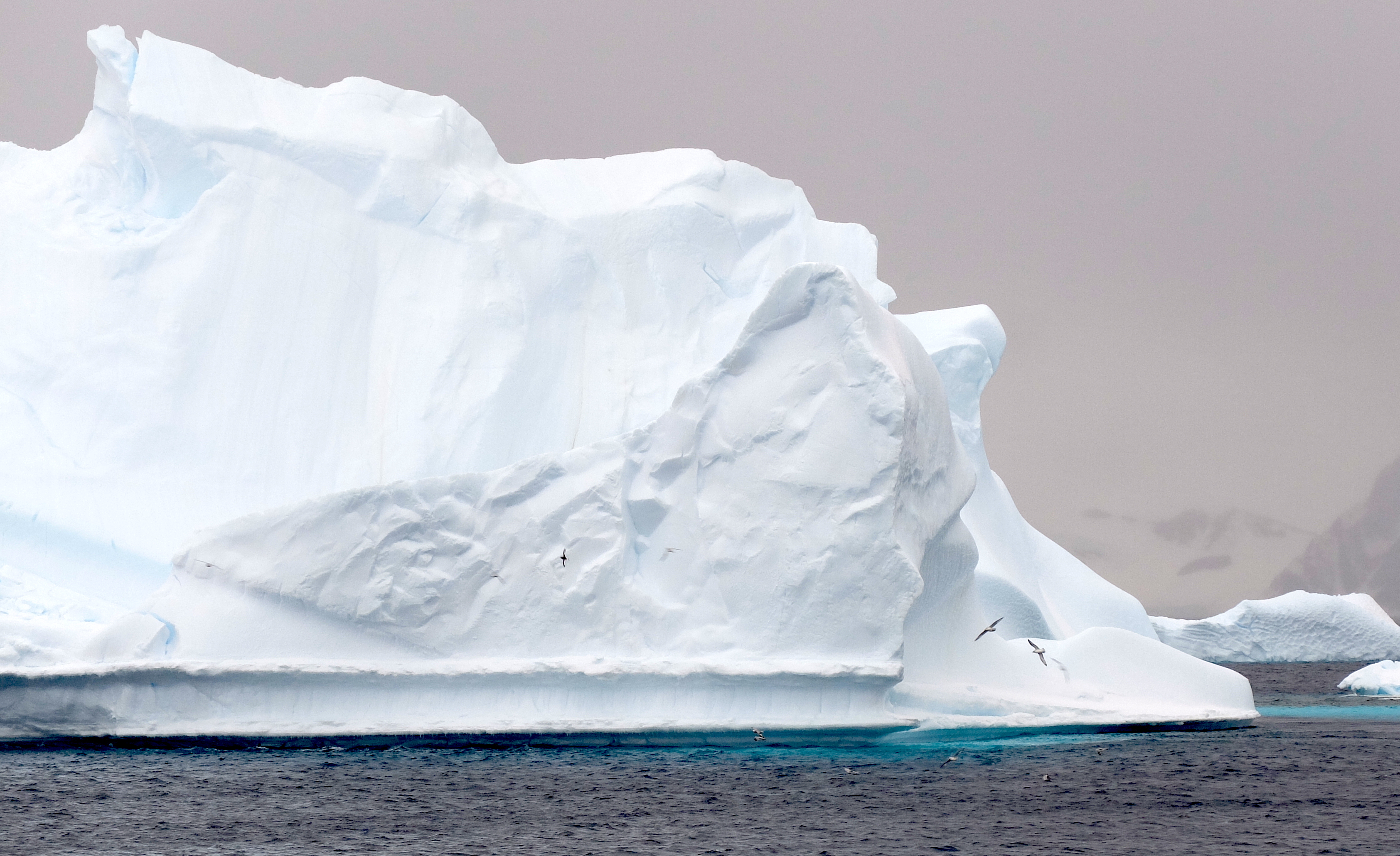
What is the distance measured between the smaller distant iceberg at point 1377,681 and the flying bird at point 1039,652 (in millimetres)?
11086

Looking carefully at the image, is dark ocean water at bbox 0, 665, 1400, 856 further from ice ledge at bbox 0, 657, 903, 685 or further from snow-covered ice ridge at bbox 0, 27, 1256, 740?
ice ledge at bbox 0, 657, 903, 685

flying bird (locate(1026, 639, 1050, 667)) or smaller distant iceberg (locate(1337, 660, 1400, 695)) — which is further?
smaller distant iceberg (locate(1337, 660, 1400, 695))

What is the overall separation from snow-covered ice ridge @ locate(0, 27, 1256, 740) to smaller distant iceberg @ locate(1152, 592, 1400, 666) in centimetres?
1176

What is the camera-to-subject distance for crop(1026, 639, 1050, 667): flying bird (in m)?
13.4

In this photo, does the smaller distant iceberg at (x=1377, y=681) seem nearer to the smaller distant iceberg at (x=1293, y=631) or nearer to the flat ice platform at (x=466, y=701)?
the smaller distant iceberg at (x=1293, y=631)

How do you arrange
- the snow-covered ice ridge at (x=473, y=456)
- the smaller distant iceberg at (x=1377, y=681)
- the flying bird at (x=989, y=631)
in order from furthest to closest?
the smaller distant iceberg at (x=1377, y=681) → the flying bird at (x=989, y=631) → the snow-covered ice ridge at (x=473, y=456)

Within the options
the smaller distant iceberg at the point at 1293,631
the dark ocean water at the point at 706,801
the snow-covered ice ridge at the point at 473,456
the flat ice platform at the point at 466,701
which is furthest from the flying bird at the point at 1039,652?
the smaller distant iceberg at the point at 1293,631

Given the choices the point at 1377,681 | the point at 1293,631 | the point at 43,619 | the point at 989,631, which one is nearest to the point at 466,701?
the point at 43,619

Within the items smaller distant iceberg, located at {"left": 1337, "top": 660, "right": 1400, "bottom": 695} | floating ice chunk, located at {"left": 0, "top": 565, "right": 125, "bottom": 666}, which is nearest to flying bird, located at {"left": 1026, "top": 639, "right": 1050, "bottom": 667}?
floating ice chunk, located at {"left": 0, "top": 565, "right": 125, "bottom": 666}

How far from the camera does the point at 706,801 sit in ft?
32.3

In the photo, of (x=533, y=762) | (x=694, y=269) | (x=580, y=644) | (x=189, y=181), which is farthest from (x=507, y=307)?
(x=533, y=762)

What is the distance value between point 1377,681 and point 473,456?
663 inches

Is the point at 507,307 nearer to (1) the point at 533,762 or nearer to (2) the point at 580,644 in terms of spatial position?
(2) the point at 580,644

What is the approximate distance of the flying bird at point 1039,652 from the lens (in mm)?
13445
